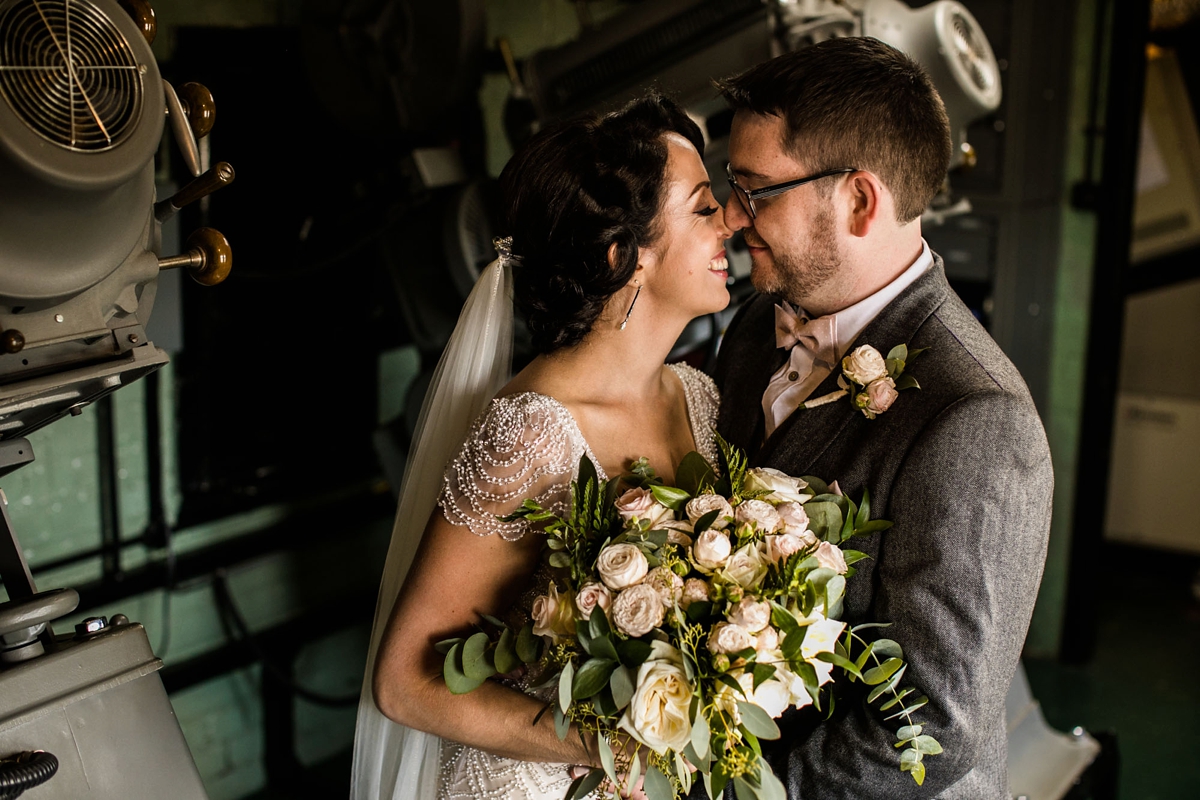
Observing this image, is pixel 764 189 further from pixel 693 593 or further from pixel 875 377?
pixel 693 593

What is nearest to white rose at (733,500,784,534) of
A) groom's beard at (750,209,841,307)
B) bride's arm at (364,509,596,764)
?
bride's arm at (364,509,596,764)

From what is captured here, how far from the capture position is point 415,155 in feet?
9.03

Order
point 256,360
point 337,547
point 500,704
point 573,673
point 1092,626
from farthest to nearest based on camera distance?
point 1092,626 → point 337,547 → point 256,360 → point 500,704 → point 573,673

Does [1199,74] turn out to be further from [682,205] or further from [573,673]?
[573,673]

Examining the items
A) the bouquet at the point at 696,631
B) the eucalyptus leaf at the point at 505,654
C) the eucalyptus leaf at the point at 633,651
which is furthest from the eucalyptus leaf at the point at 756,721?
the eucalyptus leaf at the point at 505,654

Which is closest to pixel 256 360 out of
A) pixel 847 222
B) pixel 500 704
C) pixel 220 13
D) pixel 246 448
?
pixel 246 448

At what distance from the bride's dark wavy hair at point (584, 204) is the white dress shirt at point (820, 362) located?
36 centimetres

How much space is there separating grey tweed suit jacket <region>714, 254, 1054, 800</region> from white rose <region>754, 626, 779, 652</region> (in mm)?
287

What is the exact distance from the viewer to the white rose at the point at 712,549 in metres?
1.30

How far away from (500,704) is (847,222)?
1.00 metres

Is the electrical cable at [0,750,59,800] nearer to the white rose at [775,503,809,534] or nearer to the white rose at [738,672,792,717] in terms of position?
the white rose at [738,672,792,717]

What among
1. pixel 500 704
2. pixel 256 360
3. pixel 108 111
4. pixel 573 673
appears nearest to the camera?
pixel 108 111

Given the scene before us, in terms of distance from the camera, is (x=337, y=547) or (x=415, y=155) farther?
(x=337, y=547)

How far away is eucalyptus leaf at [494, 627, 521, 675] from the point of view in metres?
1.48
